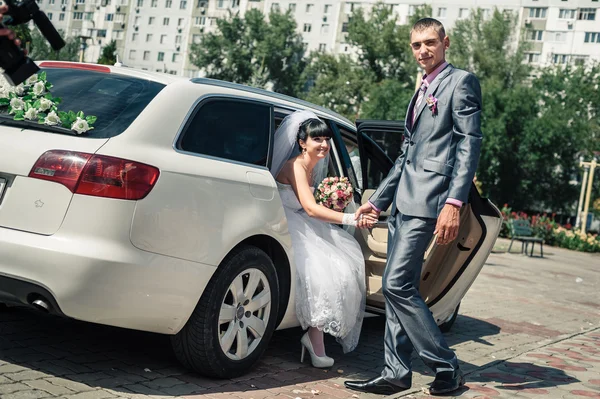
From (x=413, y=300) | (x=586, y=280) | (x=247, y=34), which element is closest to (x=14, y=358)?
(x=413, y=300)

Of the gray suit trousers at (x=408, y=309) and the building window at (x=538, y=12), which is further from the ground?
the building window at (x=538, y=12)

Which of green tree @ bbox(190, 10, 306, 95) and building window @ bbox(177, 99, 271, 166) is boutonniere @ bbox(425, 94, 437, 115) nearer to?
building window @ bbox(177, 99, 271, 166)

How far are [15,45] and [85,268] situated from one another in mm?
1110

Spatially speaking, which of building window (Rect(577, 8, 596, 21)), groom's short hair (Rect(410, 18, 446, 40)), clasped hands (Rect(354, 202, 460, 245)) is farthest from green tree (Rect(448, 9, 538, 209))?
clasped hands (Rect(354, 202, 460, 245))

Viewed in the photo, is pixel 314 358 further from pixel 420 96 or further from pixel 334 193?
pixel 420 96

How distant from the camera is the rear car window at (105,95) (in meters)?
4.15

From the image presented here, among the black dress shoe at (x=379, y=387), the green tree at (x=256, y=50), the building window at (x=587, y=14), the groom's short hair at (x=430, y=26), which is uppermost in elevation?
the building window at (x=587, y=14)

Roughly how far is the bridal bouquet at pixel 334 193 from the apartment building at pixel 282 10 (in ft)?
201

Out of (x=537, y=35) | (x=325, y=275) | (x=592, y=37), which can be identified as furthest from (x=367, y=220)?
(x=537, y=35)

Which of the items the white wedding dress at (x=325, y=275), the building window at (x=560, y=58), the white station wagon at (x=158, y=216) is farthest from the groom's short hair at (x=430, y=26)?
the building window at (x=560, y=58)

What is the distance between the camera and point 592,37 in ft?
245

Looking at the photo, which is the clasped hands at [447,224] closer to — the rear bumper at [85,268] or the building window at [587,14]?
the rear bumper at [85,268]

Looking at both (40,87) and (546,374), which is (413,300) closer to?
(546,374)

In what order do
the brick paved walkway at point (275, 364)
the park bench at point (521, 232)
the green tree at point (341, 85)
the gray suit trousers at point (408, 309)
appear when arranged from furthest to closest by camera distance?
the green tree at point (341, 85) → the park bench at point (521, 232) → the gray suit trousers at point (408, 309) → the brick paved walkway at point (275, 364)
